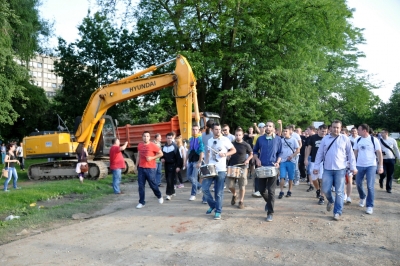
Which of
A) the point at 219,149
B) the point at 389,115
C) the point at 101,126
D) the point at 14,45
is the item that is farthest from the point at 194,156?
the point at 389,115

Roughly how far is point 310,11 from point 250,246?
1782 centimetres

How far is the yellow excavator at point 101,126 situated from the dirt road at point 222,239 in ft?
Result: 18.5

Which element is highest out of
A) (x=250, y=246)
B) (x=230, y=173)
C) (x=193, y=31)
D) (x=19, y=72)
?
(x=193, y=31)

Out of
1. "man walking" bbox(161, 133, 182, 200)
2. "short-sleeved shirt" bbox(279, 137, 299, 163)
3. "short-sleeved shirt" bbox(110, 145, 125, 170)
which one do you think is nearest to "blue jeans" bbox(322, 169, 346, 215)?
"short-sleeved shirt" bbox(279, 137, 299, 163)

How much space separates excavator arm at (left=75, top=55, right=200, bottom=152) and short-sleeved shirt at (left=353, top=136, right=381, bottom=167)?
5.59m

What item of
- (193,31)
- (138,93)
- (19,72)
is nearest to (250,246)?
(138,93)

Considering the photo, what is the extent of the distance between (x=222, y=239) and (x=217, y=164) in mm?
2097

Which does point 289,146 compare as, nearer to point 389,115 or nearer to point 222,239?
point 222,239

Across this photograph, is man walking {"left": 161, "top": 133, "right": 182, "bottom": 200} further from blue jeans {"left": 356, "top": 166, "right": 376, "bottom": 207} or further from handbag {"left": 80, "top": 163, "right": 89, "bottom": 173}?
handbag {"left": 80, "top": 163, "right": 89, "bottom": 173}

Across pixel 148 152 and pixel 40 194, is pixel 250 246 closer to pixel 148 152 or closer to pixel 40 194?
pixel 148 152

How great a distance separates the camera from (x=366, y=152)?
9.12 meters

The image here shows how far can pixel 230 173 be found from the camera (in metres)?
8.85

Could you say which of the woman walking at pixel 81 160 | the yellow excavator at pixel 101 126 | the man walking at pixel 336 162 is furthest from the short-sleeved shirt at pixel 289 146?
the woman walking at pixel 81 160

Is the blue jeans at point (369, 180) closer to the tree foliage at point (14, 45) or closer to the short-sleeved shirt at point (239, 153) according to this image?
the short-sleeved shirt at point (239, 153)
